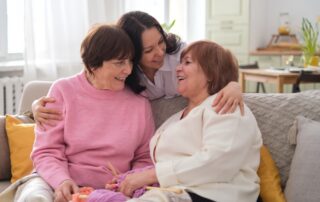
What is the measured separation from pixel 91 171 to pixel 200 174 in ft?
1.52

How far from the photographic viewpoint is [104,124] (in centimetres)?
176

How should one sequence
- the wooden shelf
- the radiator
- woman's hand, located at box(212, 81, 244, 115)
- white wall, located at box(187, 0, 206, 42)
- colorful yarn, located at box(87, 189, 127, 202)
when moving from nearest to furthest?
colorful yarn, located at box(87, 189, 127, 202)
woman's hand, located at box(212, 81, 244, 115)
the radiator
the wooden shelf
white wall, located at box(187, 0, 206, 42)

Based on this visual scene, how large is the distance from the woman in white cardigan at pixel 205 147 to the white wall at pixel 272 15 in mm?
4195

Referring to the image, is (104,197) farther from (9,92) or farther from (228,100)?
(9,92)

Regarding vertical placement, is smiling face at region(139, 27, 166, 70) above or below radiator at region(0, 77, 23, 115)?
above

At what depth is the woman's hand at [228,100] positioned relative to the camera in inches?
59.7

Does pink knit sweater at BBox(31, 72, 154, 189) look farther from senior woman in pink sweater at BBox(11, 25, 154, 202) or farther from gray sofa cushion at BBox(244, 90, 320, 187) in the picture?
gray sofa cushion at BBox(244, 90, 320, 187)

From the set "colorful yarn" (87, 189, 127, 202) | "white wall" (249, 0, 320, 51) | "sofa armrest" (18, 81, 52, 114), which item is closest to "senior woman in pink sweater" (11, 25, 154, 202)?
"colorful yarn" (87, 189, 127, 202)

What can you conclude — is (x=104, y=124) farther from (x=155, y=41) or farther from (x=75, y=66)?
(x=75, y=66)

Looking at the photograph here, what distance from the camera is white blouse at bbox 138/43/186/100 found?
1.89 m

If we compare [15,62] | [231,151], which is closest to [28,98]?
[231,151]

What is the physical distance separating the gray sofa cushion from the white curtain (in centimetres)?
248

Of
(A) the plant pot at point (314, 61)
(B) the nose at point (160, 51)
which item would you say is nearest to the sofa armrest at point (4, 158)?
(B) the nose at point (160, 51)

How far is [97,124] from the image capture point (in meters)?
1.75
